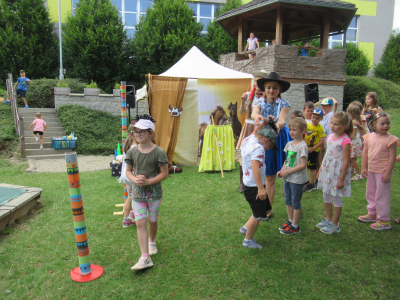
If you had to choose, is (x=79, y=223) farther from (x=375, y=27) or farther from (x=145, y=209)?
(x=375, y=27)

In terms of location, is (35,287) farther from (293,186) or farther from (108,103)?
(108,103)

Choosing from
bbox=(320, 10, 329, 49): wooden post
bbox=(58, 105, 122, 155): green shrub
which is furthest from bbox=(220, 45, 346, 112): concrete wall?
bbox=(58, 105, 122, 155): green shrub

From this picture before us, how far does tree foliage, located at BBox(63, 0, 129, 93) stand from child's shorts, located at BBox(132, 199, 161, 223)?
17906 millimetres

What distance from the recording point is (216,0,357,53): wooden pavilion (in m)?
11.2

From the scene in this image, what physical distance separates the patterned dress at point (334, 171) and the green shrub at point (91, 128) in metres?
9.06

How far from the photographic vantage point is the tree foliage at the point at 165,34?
63.4ft

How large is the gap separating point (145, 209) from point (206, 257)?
0.89 metres

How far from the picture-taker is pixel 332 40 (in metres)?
26.7

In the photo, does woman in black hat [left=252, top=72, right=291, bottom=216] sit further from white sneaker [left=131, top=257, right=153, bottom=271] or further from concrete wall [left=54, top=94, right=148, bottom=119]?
concrete wall [left=54, top=94, right=148, bottom=119]

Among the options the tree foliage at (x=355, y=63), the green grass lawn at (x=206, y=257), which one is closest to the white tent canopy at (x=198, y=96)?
the green grass lawn at (x=206, y=257)

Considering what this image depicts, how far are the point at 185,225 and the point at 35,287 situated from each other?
195cm

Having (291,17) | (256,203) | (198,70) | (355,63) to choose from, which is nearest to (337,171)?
(256,203)

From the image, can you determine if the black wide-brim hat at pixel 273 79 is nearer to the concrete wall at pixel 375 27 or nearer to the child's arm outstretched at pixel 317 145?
the child's arm outstretched at pixel 317 145

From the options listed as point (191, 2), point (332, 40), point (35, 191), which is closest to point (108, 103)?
point (35, 191)
